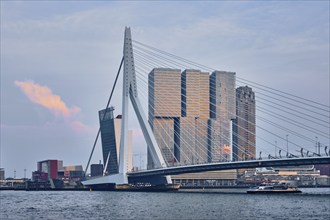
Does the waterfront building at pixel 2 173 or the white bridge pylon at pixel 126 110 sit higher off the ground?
the white bridge pylon at pixel 126 110

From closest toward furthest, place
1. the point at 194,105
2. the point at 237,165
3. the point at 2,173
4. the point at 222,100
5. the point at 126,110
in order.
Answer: the point at 237,165 → the point at 126,110 → the point at 194,105 → the point at 222,100 → the point at 2,173

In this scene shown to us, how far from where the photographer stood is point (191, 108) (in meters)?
166

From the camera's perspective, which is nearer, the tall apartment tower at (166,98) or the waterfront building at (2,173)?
the tall apartment tower at (166,98)

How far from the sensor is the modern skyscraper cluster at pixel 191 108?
15412cm

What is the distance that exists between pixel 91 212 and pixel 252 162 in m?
34.7

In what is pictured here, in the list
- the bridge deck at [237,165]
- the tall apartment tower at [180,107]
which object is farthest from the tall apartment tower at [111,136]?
the bridge deck at [237,165]

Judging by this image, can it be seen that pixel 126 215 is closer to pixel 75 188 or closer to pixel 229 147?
pixel 75 188

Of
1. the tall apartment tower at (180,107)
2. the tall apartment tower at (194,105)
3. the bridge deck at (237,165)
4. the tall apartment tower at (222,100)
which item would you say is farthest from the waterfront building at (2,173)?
the bridge deck at (237,165)

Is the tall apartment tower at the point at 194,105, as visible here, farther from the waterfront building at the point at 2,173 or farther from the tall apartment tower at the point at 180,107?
the waterfront building at the point at 2,173

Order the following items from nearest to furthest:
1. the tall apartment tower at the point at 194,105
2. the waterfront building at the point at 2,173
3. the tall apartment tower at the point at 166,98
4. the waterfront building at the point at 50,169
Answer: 1. the tall apartment tower at the point at 166,98
2. the tall apartment tower at the point at 194,105
3. the waterfront building at the point at 50,169
4. the waterfront building at the point at 2,173

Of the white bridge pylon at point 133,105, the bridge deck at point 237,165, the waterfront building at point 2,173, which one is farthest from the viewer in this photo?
the waterfront building at point 2,173

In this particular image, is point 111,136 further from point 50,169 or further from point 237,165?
point 237,165


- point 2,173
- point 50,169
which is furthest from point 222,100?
point 2,173

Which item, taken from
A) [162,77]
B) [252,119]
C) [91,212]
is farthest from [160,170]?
[252,119]
